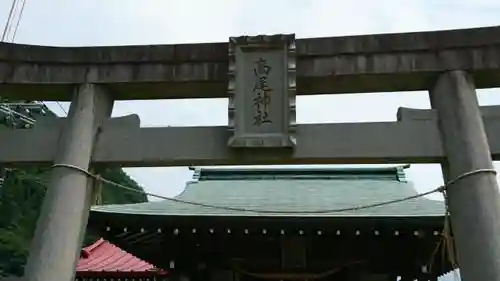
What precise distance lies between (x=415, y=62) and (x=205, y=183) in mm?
6808

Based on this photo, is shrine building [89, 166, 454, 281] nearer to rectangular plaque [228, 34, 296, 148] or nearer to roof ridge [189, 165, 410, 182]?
roof ridge [189, 165, 410, 182]

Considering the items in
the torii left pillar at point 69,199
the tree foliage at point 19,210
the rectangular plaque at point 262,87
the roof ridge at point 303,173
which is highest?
the tree foliage at point 19,210

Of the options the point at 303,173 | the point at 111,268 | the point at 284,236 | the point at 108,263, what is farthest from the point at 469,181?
the point at 108,263

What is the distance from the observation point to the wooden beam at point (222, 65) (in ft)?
13.5

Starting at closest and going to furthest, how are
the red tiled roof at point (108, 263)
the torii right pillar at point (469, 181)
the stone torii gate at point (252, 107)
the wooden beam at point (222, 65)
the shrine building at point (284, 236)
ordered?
the torii right pillar at point (469, 181) → the stone torii gate at point (252, 107) → the wooden beam at point (222, 65) → the shrine building at point (284, 236) → the red tiled roof at point (108, 263)

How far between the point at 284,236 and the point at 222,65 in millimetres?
3613

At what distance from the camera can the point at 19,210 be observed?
27.5 meters

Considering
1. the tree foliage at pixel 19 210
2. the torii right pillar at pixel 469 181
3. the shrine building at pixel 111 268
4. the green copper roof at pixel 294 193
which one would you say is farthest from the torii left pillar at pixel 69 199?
the tree foliage at pixel 19 210

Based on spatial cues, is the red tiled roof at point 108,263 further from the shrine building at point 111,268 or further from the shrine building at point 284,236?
the shrine building at point 284,236

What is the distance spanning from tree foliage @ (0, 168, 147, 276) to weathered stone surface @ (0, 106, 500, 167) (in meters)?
18.6

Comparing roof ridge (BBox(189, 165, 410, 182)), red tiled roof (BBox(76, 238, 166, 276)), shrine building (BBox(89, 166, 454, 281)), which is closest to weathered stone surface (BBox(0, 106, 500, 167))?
shrine building (BBox(89, 166, 454, 281))

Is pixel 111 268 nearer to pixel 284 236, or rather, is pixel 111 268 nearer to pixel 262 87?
pixel 284 236

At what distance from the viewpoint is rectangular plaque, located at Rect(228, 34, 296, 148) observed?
4141 millimetres

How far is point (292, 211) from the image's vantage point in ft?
23.0
